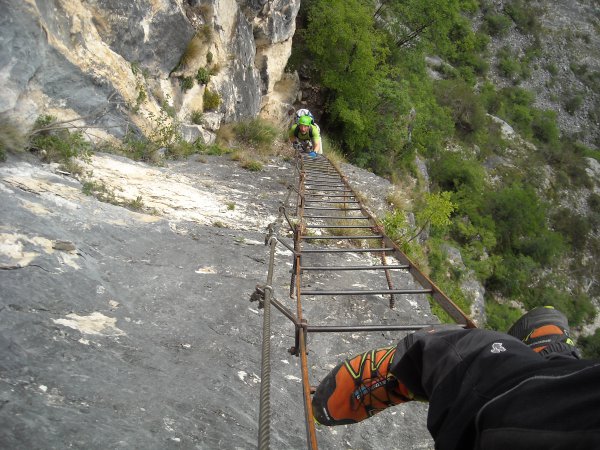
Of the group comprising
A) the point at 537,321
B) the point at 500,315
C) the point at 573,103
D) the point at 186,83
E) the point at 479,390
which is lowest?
the point at 500,315

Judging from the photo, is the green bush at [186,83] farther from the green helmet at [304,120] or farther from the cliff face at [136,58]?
the green helmet at [304,120]

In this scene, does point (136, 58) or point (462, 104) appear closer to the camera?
point (136, 58)

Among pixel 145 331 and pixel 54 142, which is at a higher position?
pixel 54 142

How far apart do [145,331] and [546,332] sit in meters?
2.28

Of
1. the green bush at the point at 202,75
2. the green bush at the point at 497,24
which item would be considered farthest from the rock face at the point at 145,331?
the green bush at the point at 497,24

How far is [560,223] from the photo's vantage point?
102 feet

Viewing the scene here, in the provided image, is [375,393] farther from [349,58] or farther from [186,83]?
[349,58]

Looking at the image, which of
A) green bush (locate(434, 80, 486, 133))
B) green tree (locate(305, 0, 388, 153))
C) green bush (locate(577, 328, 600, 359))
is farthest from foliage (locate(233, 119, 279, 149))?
green bush (locate(577, 328, 600, 359))

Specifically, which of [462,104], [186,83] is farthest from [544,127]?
[186,83]

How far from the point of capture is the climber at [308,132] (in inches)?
362

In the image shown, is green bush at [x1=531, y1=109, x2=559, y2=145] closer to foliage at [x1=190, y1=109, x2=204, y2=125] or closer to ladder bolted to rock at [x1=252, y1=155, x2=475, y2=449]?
ladder bolted to rock at [x1=252, y1=155, x2=475, y2=449]

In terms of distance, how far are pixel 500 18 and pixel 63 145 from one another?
44.6 metres

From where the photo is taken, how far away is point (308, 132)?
30.7 ft

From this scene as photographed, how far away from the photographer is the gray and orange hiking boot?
2068mm
